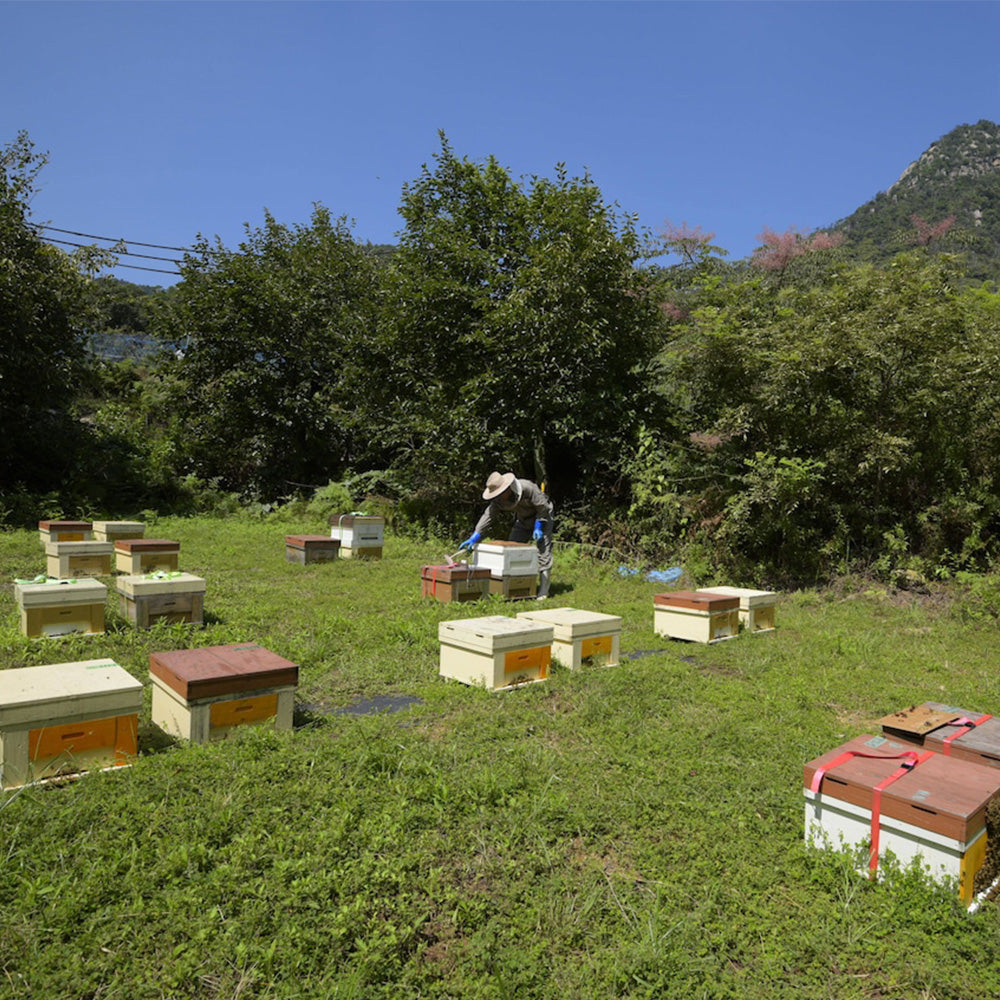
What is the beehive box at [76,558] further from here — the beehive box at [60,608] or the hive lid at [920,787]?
the hive lid at [920,787]

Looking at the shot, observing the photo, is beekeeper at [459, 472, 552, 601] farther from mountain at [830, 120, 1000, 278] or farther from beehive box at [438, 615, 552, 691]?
mountain at [830, 120, 1000, 278]

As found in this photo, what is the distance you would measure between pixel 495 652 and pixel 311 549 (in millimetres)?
6457

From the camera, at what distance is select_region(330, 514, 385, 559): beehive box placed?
11.3 meters

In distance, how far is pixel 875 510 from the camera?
977 cm

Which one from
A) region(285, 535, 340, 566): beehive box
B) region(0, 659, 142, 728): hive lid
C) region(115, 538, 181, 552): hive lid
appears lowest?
region(285, 535, 340, 566): beehive box

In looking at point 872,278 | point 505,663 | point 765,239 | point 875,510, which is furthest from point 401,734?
point 765,239

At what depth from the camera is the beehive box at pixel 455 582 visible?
26.8 ft

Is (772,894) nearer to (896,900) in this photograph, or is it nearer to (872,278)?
(896,900)

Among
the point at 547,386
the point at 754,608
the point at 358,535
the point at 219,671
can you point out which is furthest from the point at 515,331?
the point at 219,671

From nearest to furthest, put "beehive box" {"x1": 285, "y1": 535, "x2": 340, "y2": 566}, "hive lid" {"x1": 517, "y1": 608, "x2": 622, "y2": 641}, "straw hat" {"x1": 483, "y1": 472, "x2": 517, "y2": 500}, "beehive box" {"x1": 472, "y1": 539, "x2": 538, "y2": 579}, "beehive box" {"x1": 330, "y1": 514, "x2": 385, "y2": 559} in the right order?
"hive lid" {"x1": 517, "y1": 608, "x2": 622, "y2": 641}, "beehive box" {"x1": 472, "y1": 539, "x2": 538, "y2": 579}, "straw hat" {"x1": 483, "y1": 472, "x2": 517, "y2": 500}, "beehive box" {"x1": 285, "y1": 535, "x2": 340, "y2": 566}, "beehive box" {"x1": 330, "y1": 514, "x2": 385, "y2": 559}

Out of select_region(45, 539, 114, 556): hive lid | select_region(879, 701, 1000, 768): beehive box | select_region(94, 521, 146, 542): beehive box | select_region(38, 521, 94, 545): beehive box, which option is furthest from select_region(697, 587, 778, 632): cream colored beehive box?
select_region(38, 521, 94, 545): beehive box

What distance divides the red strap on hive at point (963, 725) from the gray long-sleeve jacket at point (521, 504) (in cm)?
591

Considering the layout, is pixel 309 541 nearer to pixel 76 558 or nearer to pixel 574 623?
pixel 76 558

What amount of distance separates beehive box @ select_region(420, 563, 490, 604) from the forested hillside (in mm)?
3797
